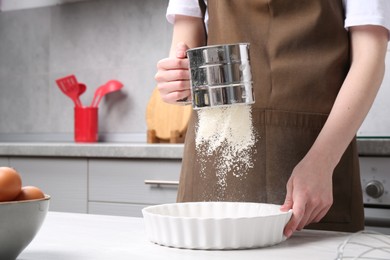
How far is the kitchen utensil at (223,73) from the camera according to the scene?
2.62 feet

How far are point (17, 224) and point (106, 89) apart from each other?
78.9 inches

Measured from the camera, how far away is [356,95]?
1.06 metres

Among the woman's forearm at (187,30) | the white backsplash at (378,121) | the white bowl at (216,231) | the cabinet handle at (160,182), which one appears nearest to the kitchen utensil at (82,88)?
the cabinet handle at (160,182)

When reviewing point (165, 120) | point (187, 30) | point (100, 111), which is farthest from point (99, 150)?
point (187, 30)

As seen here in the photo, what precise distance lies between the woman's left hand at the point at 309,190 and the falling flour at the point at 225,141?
0.14 metres

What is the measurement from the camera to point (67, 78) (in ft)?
9.06

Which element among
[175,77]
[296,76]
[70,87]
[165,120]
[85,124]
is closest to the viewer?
[175,77]

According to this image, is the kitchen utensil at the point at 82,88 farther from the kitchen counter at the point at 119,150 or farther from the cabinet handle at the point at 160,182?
the cabinet handle at the point at 160,182

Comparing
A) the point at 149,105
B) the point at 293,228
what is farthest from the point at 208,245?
the point at 149,105

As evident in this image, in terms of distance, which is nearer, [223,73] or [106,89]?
[223,73]

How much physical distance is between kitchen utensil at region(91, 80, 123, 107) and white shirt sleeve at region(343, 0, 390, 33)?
5.38 feet

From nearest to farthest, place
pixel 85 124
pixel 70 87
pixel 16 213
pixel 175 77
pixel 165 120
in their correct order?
pixel 16 213, pixel 175 77, pixel 165 120, pixel 85 124, pixel 70 87

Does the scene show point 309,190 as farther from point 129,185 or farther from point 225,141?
point 129,185

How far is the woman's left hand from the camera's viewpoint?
931 mm
